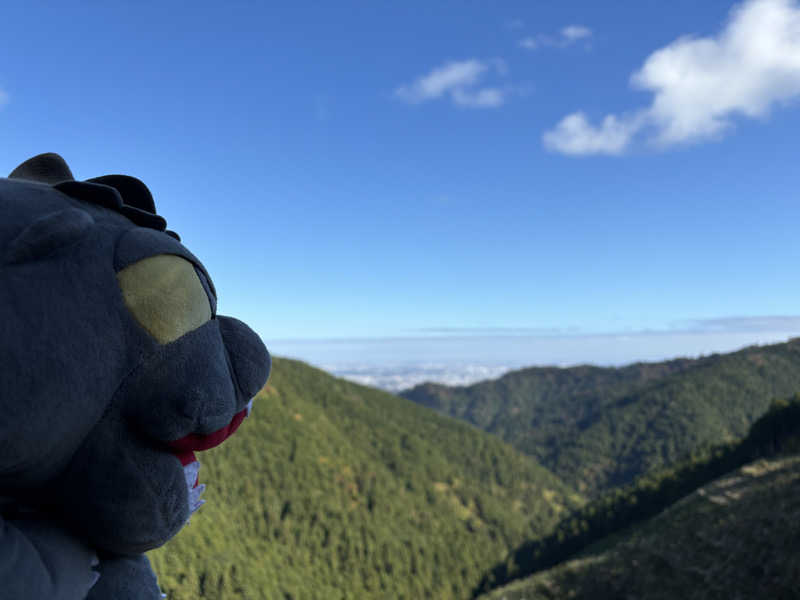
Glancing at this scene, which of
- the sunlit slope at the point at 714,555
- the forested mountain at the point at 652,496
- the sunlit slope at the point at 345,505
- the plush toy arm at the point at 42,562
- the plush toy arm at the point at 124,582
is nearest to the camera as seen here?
the plush toy arm at the point at 42,562

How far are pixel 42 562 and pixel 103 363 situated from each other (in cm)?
86

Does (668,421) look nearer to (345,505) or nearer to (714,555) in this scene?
(345,505)

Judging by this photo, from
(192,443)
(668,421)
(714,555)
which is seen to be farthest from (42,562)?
(668,421)

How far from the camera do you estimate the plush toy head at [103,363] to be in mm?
1945

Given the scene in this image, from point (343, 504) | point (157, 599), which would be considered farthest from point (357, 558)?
point (157, 599)

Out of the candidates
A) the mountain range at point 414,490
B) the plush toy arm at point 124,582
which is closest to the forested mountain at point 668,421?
the mountain range at point 414,490

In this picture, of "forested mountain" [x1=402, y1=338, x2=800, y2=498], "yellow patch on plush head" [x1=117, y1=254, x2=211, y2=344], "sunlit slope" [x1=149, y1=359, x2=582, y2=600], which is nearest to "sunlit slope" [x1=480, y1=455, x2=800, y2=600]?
"yellow patch on plush head" [x1=117, y1=254, x2=211, y2=344]

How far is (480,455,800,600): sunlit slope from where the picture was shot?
67.4 feet

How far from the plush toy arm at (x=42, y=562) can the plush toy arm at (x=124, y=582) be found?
129 millimetres

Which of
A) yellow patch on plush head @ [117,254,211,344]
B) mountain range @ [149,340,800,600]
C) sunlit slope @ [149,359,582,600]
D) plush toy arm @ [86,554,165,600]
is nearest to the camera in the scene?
yellow patch on plush head @ [117,254,211,344]

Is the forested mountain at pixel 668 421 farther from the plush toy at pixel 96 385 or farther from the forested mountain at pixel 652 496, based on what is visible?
the plush toy at pixel 96 385

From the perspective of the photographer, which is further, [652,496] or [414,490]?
[414,490]

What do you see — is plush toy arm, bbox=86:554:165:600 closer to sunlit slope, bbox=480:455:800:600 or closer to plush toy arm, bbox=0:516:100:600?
plush toy arm, bbox=0:516:100:600

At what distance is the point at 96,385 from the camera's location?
212 centimetres
